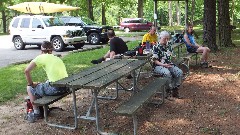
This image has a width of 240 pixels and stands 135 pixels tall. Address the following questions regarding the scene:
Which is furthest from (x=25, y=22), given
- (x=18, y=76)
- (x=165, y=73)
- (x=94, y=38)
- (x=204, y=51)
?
(x=165, y=73)

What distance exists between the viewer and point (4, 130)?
5477mm

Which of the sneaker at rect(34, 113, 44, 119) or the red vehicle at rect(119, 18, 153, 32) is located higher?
the red vehicle at rect(119, 18, 153, 32)

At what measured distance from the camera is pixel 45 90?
5.65 m

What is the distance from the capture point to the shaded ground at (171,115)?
519 centimetres

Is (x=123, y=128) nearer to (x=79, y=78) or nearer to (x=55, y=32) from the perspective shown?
(x=79, y=78)

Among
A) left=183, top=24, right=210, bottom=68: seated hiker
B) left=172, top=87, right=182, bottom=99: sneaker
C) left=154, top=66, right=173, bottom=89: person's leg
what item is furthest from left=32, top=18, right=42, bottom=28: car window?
left=172, top=87, right=182, bottom=99: sneaker

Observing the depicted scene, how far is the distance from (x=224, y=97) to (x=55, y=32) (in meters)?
11.9

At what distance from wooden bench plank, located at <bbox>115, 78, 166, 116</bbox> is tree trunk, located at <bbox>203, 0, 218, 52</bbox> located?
6784mm

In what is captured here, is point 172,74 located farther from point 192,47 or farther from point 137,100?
point 192,47

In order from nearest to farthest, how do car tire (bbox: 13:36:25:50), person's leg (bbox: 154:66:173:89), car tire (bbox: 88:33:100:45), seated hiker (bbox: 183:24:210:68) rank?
person's leg (bbox: 154:66:173:89), seated hiker (bbox: 183:24:210:68), car tire (bbox: 13:36:25:50), car tire (bbox: 88:33:100:45)

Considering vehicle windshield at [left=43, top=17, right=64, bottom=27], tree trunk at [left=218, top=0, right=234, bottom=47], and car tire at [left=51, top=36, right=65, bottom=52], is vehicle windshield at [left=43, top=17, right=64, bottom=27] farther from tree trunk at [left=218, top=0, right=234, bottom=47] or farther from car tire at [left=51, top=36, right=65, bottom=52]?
tree trunk at [left=218, top=0, right=234, bottom=47]

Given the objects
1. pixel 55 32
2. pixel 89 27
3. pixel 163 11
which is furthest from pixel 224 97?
pixel 163 11

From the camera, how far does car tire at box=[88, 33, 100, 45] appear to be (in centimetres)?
2070

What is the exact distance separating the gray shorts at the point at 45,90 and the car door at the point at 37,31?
1212 centimetres
